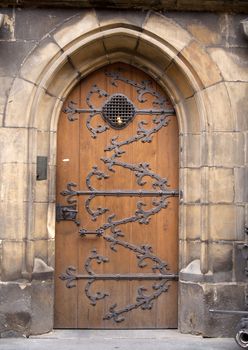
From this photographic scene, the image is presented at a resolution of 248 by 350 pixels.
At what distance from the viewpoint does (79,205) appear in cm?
592

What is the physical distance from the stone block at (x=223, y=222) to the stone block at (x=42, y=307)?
5.37ft

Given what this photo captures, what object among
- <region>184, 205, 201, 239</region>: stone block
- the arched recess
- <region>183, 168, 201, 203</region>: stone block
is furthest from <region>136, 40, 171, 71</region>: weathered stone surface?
<region>184, 205, 201, 239</region>: stone block

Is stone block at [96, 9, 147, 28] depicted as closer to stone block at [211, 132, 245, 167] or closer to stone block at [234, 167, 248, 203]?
stone block at [211, 132, 245, 167]

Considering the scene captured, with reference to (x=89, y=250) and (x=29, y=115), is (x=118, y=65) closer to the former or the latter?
Answer: (x=29, y=115)

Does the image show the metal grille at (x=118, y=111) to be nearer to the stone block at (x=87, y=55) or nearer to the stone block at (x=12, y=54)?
the stone block at (x=87, y=55)

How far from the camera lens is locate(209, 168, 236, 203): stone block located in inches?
222

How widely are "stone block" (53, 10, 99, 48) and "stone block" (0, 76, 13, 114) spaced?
598mm

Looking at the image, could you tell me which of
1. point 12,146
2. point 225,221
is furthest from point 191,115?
point 12,146

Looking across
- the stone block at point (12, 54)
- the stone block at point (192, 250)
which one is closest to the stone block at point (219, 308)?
the stone block at point (192, 250)

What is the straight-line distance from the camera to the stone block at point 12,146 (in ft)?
18.2

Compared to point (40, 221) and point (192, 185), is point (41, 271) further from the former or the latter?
point (192, 185)

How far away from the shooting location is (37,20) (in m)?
5.63

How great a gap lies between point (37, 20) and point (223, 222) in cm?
261

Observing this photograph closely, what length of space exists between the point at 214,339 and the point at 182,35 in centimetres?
289
